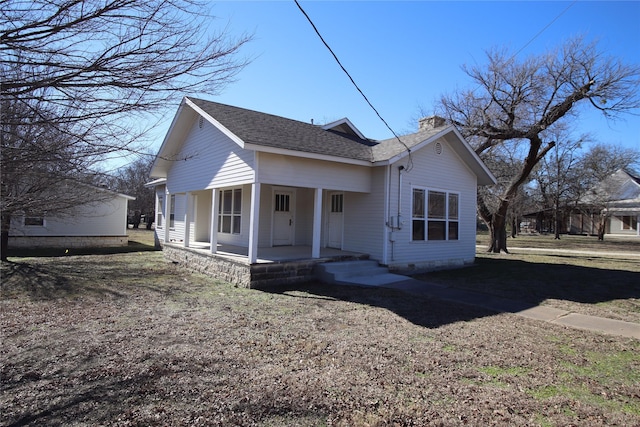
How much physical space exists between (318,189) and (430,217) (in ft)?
13.9

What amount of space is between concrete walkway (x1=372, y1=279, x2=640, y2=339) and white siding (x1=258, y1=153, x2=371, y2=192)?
10.3 ft

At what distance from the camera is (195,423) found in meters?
2.95

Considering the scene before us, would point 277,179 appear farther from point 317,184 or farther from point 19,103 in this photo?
point 19,103

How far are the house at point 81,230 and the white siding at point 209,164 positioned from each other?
5988 mm

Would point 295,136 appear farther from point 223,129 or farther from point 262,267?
point 262,267

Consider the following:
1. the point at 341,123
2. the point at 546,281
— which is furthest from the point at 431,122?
the point at 546,281

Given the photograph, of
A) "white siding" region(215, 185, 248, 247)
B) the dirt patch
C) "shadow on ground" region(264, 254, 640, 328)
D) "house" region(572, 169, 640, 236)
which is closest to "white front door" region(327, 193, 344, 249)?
"white siding" region(215, 185, 248, 247)

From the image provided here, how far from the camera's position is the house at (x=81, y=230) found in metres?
18.0

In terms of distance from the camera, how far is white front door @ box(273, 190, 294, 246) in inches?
510

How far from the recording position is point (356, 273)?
32.5 ft

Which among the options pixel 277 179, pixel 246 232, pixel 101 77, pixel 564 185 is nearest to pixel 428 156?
pixel 277 179

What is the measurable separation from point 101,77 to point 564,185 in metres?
35.8

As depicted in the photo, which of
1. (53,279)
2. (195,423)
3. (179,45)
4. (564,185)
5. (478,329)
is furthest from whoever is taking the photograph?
(564,185)

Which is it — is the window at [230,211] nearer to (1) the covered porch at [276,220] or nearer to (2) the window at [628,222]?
(1) the covered porch at [276,220]
